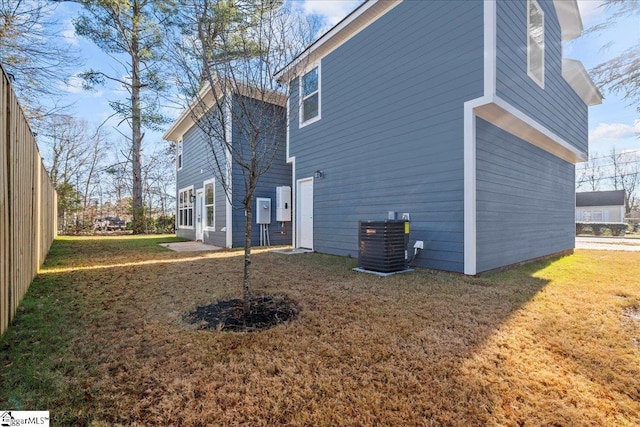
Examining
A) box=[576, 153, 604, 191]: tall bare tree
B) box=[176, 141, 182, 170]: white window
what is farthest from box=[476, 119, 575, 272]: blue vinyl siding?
box=[576, 153, 604, 191]: tall bare tree

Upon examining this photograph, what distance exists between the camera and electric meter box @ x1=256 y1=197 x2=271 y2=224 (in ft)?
30.2

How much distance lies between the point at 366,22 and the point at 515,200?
480 cm

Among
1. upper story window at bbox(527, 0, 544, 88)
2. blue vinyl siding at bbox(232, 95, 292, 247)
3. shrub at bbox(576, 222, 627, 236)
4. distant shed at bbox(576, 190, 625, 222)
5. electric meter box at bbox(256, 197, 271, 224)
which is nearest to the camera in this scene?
upper story window at bbox(527, 0, 544, 88)

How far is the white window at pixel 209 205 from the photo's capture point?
1029 centimetres

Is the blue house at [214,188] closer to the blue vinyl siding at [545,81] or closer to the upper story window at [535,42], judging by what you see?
the blue vinyl siding at [545,81]

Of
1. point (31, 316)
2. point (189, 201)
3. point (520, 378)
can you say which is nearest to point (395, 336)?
point (520, 378)

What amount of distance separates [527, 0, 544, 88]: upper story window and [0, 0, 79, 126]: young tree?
416 inches

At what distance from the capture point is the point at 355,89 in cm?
672

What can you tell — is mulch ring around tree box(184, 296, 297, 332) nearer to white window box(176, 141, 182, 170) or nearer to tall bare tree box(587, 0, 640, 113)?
tall bare tree box(587, 0, 640, 113)

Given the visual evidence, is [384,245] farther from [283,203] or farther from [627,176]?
[627,176]

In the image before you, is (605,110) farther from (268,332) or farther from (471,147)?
(268,332)

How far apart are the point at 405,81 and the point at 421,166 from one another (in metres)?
1.66

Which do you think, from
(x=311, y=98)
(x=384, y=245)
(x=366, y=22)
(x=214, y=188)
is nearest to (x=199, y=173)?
(x=214, y=188)

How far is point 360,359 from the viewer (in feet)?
6.93
